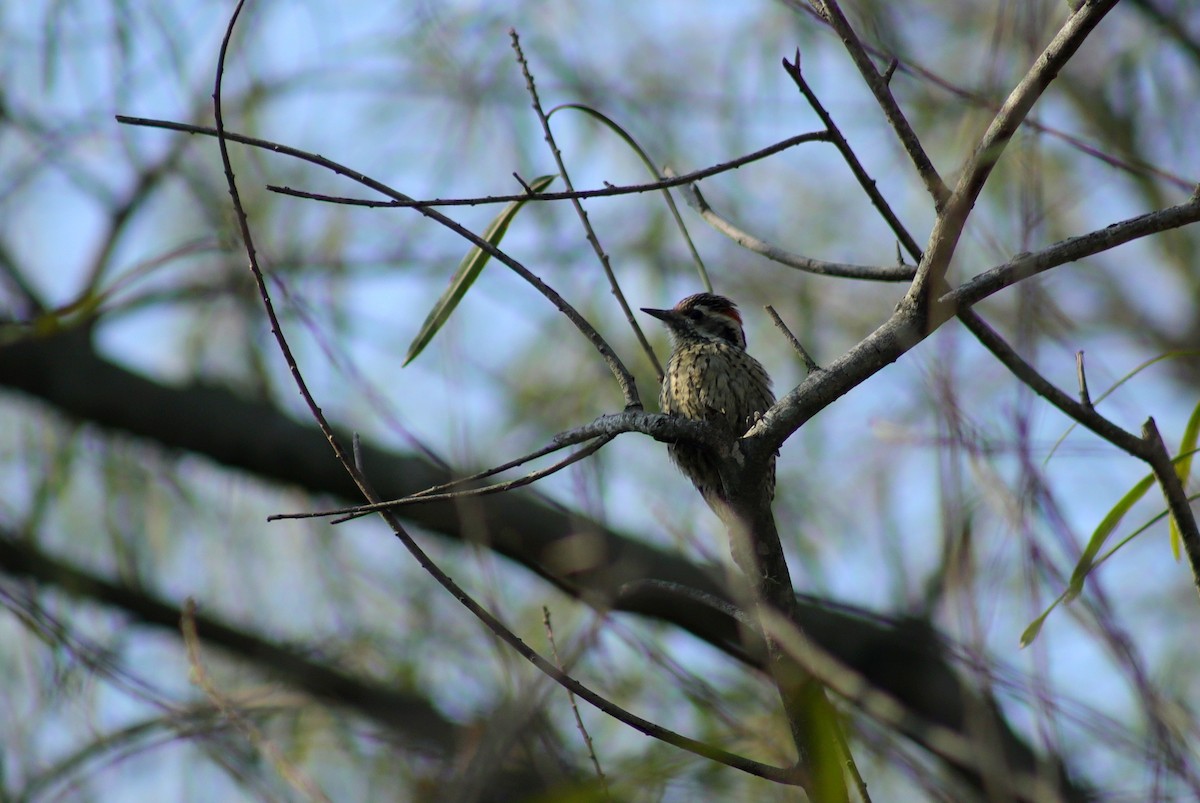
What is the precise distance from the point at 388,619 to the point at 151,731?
229 cm

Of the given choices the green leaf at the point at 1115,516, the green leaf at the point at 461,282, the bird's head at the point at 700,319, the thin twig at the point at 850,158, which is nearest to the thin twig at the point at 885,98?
the thin twig at the point at 850,158

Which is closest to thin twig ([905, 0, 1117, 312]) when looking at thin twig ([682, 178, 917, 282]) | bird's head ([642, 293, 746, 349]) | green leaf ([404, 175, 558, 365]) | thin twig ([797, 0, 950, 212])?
thin twig ([797, 0, 950, 212])

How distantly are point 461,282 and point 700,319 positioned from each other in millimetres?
1931

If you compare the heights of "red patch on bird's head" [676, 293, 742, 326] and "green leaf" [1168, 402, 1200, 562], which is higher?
"red patch on bird's head" [676, 293, 742, 326]

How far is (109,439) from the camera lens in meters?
6.58

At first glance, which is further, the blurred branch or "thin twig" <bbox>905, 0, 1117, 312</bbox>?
the blurred branch

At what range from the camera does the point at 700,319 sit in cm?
487

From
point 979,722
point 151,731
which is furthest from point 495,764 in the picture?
point 151,731

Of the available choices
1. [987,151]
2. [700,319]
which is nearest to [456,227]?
[987,151]

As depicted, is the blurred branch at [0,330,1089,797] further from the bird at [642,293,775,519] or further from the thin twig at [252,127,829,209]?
the thin twig at [252,127,829,209]

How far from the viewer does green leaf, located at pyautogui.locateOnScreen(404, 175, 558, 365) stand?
3023mm

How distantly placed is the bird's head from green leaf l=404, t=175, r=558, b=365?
1694 millimetres

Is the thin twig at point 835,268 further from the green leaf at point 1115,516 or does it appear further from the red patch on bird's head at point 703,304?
the red patch on bird's head at point 703,304

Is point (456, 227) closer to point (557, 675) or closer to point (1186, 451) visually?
A: point (557, 675)
